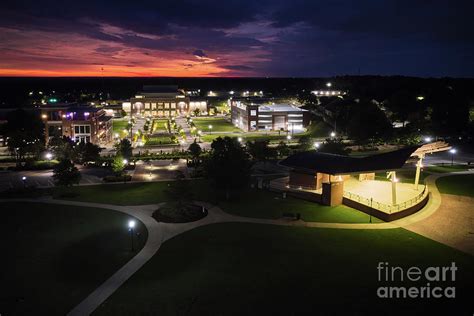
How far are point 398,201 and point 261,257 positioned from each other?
21405 mm

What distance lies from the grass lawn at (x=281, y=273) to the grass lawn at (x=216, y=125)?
85548 mm

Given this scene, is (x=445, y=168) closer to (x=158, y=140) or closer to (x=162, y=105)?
(x=158, y=140)

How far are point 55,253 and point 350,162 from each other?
34.2 meters

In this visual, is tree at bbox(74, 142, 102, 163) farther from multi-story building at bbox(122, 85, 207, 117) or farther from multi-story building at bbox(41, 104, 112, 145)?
multi-story building at bbox(122, 85, 207, 117)

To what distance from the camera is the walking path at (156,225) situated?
2694 centimetres

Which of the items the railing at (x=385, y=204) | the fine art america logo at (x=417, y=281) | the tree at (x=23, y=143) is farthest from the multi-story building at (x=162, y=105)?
the fine art america logo at (x=417, y=281)

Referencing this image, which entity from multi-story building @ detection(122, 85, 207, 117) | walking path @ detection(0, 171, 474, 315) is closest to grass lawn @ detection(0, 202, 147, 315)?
walking path @ detection(0, 171, 474, 315)

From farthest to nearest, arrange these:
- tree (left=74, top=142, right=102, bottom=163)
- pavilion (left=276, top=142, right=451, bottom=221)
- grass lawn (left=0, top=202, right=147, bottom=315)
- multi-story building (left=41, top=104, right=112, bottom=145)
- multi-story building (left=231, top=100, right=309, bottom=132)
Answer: multi-story building (left=231, top=100, right=309, bottom=132) → multi-story building (left=41, top=104, right=112, bottom=145) → tree (left=74, top=142, right=102, bottom=163) → pavilion (left=276, top=142, right=451, bottom=221) → grass lawn (left=0, top=202, right=147, bottom=315)

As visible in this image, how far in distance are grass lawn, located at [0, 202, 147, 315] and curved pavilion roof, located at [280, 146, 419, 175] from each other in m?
22.8

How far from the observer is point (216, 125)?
136 metres

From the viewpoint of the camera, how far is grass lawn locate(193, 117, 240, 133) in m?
123

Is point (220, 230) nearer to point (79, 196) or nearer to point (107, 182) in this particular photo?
point (79, 196)

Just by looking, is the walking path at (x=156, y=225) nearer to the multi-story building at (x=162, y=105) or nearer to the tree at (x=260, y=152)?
the tree at (x=260, y=152)

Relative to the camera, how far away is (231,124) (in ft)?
458
